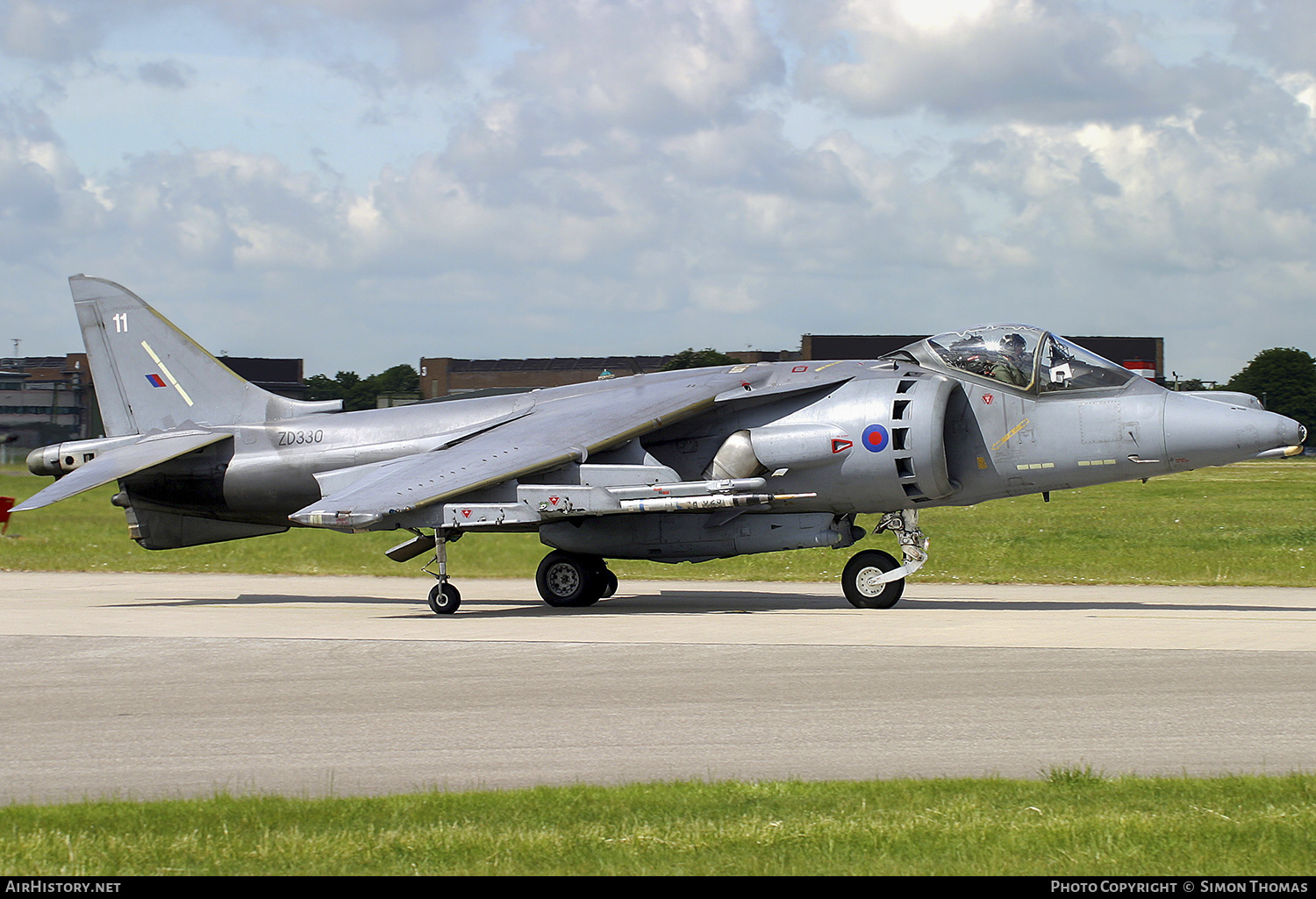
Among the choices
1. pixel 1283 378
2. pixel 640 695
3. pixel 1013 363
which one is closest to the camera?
pixel 640 695

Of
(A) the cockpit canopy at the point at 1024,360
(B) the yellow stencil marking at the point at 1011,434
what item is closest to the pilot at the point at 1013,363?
(A) the cockpit canopy at the point at 1024,360

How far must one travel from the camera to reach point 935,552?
81.1ft

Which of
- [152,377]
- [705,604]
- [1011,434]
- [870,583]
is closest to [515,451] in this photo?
[705,604]

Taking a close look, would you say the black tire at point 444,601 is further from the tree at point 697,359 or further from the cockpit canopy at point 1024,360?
the tree at point 697,359

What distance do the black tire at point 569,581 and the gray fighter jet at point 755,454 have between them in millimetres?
26

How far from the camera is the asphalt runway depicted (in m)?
7.16

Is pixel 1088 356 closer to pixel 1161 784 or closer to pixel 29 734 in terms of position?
pixel 1161 784

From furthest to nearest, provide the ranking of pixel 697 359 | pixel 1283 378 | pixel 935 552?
1. pixel 1283 378
2. pixel 697 359
3. pixel 935 552

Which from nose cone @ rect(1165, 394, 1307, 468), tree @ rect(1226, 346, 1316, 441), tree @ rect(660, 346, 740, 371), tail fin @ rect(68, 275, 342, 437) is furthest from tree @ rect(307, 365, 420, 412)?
tree @ rect(1226, 346, 1316, 441)

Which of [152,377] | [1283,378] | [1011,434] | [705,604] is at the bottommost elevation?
[705,604]

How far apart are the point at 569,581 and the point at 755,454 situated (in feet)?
10.2

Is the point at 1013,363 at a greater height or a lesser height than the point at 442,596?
greater

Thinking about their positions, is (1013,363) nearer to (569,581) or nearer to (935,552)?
(569,581)

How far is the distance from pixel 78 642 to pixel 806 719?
8211mm
